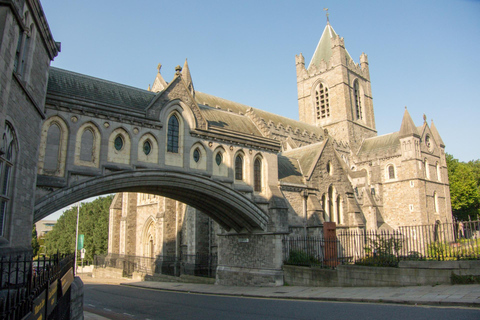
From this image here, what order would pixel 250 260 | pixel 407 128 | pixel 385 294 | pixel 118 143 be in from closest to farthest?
1. pixel 385 294
2. pixel 118 143
3. pixel 250 260
4. pixel 407 128

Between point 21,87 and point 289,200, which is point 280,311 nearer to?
point 21,87

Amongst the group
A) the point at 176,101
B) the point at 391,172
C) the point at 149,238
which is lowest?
the point at 149,238

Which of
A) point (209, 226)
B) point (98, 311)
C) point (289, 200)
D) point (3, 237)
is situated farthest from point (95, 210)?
point (3, 237)

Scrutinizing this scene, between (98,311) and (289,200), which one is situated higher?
(289,200)

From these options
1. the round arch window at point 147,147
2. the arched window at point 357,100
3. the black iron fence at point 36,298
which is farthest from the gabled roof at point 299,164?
the arched window at point 357,100

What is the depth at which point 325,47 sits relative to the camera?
63.7 metres

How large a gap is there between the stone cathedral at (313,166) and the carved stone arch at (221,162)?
0.16ft

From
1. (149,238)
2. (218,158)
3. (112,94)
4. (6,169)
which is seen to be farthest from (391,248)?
(149,238)

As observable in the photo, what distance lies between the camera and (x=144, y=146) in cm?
1505

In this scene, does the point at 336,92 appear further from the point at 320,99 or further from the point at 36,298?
the point at 36,298

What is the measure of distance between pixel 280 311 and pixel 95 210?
160 feet

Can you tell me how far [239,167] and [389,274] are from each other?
323 inches

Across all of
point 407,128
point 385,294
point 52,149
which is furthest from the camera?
Answer: point 407,128

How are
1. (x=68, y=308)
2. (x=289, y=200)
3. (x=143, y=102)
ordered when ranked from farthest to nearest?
1. (x=289, y=200)
2. (x=143, y=102)
3. (x=68, y=308)
